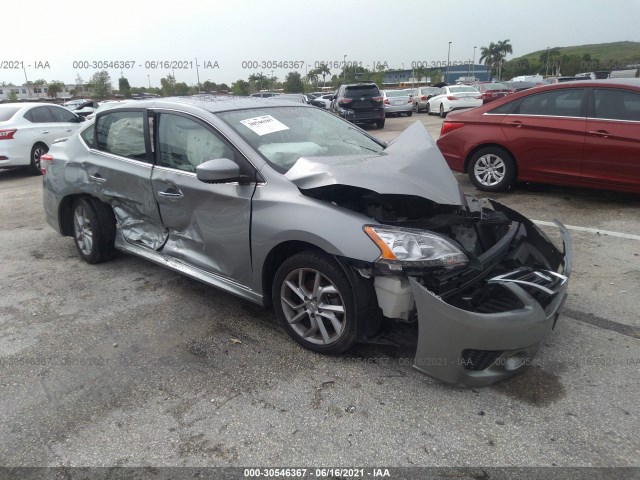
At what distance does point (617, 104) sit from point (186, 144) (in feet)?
16.9

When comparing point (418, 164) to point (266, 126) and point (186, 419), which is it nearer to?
point (266, 126)

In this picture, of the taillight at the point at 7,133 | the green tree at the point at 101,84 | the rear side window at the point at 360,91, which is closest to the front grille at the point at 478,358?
the taillight at the point at 7,133

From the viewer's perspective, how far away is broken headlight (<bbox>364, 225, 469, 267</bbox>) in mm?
2500

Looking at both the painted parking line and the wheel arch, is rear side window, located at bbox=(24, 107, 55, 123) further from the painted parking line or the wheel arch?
the painted parking line

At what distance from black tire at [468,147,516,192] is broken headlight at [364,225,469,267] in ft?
14.7

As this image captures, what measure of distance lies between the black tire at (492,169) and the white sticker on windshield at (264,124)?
408cm

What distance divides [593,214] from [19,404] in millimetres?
5969

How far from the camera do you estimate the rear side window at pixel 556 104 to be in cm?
596

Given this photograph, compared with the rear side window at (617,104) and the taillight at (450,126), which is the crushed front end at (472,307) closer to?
the rear side window at (617,104)

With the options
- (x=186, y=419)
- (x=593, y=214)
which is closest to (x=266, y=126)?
(x=186, y=419)

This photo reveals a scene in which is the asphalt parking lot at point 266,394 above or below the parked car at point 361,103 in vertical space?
below

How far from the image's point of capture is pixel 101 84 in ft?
187

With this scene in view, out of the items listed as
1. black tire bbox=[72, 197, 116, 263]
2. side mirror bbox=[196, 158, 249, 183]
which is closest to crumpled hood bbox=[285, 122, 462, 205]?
side mirror bbox=[196, 158, 249, 183]

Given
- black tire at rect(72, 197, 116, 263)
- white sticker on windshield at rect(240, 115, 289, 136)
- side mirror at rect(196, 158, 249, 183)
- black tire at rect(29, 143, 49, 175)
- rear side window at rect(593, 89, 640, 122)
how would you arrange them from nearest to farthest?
side mirror at rect(196, 158, 249, 183) → white sticker on windshield at rect(240, 115, 289, 136) → black tire at rect(72, 197, 116, 263) → rear side window at rect(593, 89, 640, 122) → black tire at rect(29, 143, 49, 175)
